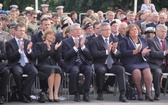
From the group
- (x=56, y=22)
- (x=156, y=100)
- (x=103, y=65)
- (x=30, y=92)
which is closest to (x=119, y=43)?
(x=103, y=65)

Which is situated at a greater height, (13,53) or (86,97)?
(13,53)

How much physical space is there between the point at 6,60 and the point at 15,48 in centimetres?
58

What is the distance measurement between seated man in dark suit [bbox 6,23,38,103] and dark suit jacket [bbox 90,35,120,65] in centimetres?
141

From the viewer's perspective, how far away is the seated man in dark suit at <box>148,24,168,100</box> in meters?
10.6

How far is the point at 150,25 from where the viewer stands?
1288cm

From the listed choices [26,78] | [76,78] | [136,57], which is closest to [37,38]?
[26,78]

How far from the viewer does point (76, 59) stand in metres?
10.6

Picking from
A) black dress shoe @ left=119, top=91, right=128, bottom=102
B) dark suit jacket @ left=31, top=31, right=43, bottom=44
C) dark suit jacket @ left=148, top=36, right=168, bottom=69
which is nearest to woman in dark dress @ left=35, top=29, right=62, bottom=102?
dark suit jacket @ left=31, top=31, right=43, bottom=44

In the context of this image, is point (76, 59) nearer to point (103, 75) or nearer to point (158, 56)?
point (103, 75)

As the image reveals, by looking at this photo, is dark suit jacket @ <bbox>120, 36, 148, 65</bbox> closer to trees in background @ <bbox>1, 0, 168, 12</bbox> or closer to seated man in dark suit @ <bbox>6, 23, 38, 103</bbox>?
seated man in dark suit @ <bbox>6, 23, 38, 103</bbox>

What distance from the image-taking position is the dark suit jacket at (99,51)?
10562mm

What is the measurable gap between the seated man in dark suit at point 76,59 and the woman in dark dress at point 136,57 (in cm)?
89

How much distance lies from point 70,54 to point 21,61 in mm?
1105

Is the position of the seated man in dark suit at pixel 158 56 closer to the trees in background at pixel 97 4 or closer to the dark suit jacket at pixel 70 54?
the dark suit jacket at pixel 70 54
